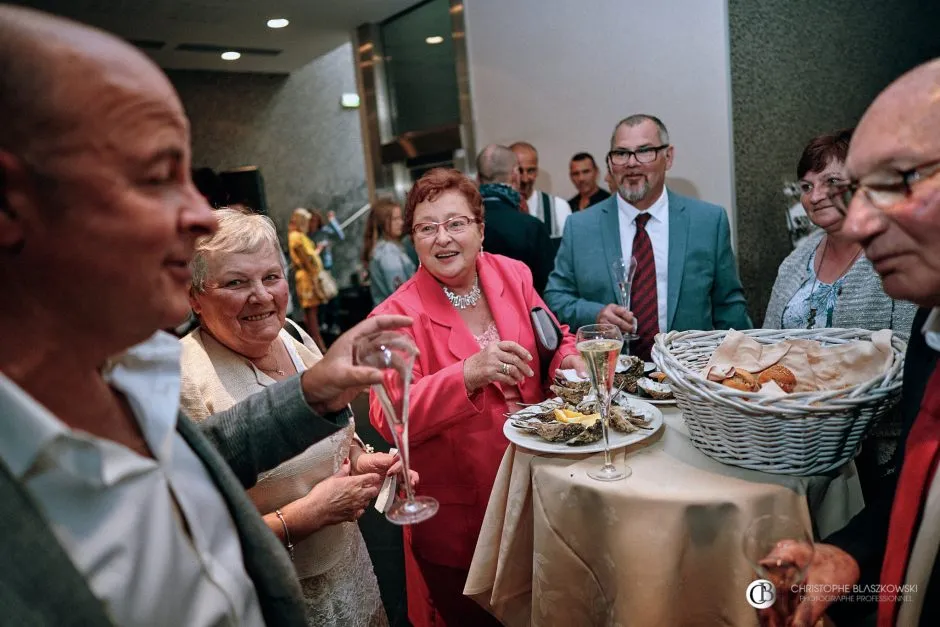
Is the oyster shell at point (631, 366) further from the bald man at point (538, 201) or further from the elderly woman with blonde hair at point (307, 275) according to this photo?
the elderly woman with blonde hair at point (307, 275)

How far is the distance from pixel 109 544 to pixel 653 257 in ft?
8.98

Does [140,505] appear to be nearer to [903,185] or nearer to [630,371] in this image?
[903,185]

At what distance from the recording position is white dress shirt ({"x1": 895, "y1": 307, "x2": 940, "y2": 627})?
102 cm

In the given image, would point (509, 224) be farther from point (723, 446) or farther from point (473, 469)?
point (723, 446)

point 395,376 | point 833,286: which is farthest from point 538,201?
point 395,376

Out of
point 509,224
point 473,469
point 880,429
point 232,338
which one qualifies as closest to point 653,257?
point 509,224

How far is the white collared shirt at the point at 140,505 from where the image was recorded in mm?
666

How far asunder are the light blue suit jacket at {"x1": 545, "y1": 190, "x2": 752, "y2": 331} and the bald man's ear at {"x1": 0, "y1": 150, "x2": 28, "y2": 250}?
2.47 m

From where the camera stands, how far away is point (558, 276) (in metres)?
3.29

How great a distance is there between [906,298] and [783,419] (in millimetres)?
424

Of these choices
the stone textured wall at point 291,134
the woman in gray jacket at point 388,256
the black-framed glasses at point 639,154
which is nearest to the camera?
the black-framed glasses at point 639,154

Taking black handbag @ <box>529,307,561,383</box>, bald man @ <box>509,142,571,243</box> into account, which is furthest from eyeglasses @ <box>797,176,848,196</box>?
bald man @ <box>509,142,571,243</box>

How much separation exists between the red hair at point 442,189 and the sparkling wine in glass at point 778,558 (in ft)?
4.93

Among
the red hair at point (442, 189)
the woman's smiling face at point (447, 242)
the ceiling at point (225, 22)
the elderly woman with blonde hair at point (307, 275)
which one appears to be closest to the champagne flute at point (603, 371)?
the woman's smiling face at point (447, 242)
